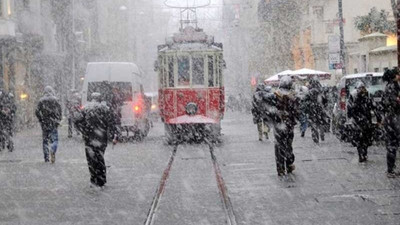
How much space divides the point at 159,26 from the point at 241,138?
101625mm

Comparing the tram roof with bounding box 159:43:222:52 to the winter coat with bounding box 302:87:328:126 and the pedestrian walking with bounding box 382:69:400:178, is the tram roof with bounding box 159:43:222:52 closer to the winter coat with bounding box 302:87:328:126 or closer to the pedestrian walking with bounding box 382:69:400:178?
the winter coat with bounding box 302:87:328:126

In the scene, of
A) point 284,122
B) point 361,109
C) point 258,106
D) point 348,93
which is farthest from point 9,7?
point 284,122

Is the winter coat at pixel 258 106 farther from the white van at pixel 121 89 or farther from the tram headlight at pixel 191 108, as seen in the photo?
the white van at pixel 121 89

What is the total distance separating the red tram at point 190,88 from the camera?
79.6ft

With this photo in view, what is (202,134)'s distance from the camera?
25188 mm

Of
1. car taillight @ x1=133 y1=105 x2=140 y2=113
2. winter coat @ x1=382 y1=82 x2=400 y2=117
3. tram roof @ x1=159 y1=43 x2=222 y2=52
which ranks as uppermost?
tram roof @ x1=159 y1=43 x2=222 y2=52

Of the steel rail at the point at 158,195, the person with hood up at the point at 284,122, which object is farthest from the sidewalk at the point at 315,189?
the steel rail at the point at 158,195

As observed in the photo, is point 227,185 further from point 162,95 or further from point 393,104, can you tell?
point 162,95

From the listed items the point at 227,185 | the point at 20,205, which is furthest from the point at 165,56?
the point at 20,205

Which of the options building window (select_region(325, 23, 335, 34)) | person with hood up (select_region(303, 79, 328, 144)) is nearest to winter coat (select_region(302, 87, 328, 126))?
person with hood up (select_region(303, 79, 328, 144))

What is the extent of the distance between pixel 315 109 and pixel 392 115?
916 centimetres

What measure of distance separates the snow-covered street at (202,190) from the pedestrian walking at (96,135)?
0.93ft

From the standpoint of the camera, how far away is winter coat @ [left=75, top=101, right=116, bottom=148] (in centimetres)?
1320

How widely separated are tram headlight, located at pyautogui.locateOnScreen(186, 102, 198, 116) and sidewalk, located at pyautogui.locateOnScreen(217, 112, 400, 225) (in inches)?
191
